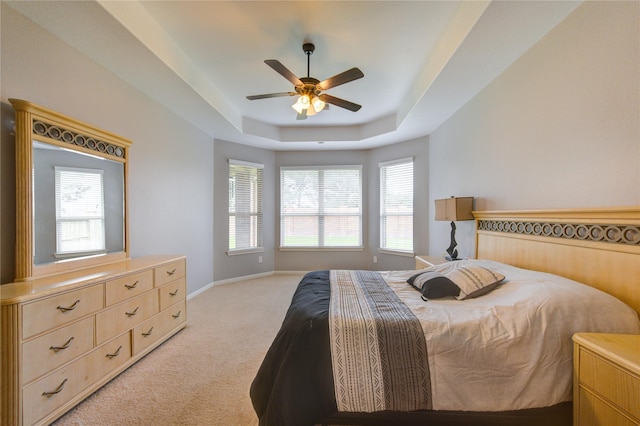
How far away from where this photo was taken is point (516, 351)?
125cm

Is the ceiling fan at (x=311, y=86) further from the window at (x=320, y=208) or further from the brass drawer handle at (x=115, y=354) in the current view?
the window at (x=320, y=208)

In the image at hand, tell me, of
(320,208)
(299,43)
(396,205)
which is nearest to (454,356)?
(299,43)

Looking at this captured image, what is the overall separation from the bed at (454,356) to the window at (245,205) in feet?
12.2

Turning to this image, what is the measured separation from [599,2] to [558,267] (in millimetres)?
1667

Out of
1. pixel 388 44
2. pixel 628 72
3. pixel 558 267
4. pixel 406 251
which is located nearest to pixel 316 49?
pixel 388 44

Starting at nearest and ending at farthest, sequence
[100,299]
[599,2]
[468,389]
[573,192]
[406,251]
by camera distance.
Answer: [468,389]
[599,2]
[573,192]
[100,299]
[406,251]

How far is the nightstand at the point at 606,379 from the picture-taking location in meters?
1.00

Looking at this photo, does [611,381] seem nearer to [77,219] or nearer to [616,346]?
[616,346]

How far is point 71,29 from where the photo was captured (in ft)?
6.17

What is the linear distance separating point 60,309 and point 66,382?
476 mm

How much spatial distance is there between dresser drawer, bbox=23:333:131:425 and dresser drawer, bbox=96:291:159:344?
82 millimetres

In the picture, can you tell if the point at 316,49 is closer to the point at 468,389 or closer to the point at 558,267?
the point at 558,267

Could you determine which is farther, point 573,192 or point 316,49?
point 316,49

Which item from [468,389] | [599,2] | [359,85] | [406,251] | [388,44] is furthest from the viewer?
[406,251]
